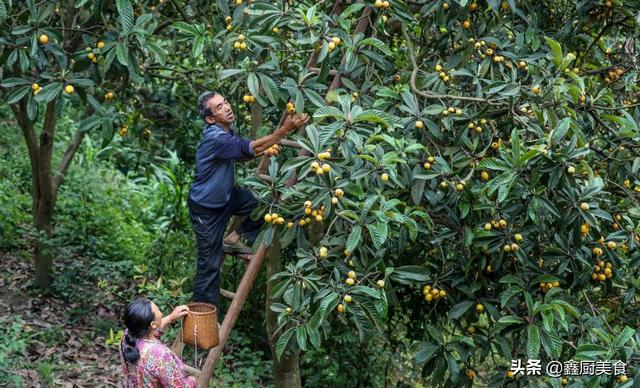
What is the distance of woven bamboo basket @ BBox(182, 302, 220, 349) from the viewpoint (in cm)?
356

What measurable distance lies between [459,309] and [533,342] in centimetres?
47

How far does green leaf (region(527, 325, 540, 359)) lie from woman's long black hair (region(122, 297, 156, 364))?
1.51 metres

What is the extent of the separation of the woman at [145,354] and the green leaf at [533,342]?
1.42 meters

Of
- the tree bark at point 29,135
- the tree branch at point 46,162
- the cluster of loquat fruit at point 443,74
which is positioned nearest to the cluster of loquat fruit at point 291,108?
the cluster of loquat fruit at point 443,74

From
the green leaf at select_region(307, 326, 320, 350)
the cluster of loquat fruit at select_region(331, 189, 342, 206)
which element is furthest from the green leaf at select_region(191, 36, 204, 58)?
the green leaf at select_region(307, 326, 320, 350)

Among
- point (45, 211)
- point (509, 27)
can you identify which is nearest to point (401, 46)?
point (509, 27)

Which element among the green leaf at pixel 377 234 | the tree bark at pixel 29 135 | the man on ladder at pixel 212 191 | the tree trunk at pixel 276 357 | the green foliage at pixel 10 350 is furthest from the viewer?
the tree bark at pixel 29 135

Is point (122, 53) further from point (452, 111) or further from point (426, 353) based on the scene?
point (426, 353)

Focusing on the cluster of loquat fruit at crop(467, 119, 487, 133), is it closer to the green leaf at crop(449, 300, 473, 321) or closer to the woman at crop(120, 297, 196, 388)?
the green leaf at crop(449, 300, 473, 321)

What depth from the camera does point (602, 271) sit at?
3.71 meters

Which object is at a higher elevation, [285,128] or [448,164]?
Answer: [285,128]

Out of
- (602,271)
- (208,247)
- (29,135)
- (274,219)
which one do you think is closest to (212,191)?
(208,247)

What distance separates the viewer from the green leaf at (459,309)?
3656 mm

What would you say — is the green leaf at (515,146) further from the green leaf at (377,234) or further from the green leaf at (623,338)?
the green leaf at (623,338)
